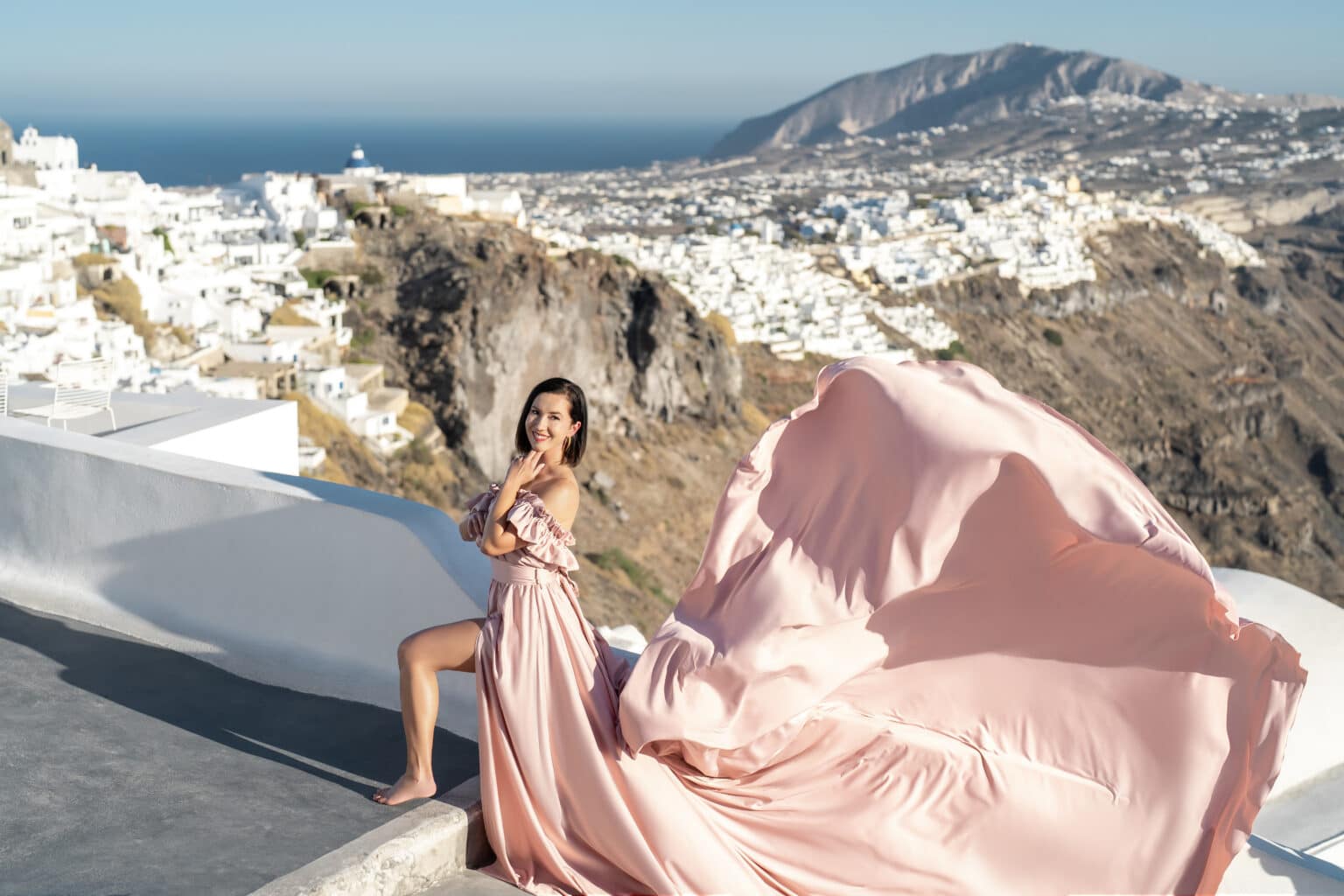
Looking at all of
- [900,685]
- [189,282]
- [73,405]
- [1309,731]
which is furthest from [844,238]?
[900,685]

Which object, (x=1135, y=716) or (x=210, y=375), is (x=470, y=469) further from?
(x=1135, y=716)

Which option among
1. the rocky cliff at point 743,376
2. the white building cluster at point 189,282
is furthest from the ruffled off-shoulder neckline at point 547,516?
the rocky cliff at point 743,376

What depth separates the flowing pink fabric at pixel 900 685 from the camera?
2273 millimetres

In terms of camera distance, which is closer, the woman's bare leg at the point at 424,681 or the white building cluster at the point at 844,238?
the woman's bare leg at the point at 424,681

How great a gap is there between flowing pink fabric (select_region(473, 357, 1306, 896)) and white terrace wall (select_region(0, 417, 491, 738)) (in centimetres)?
55

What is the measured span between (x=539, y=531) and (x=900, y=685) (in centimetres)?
73

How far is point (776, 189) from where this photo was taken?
94812 mm

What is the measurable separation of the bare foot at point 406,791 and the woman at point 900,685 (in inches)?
5.7

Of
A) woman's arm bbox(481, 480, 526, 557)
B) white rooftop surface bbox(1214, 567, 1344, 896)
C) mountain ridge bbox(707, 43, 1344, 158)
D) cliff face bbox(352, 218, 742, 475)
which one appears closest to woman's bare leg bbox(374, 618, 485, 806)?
woman's arm bbox(481, 480, 526, 557)

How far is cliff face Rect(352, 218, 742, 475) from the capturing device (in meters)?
28.0

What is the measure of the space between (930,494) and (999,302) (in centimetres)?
5238

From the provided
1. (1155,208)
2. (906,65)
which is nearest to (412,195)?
(1155,208)

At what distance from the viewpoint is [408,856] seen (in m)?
2.23

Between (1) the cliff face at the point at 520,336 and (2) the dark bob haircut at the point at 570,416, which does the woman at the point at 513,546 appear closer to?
(2) the dark bob haircut at the point at 570,416
